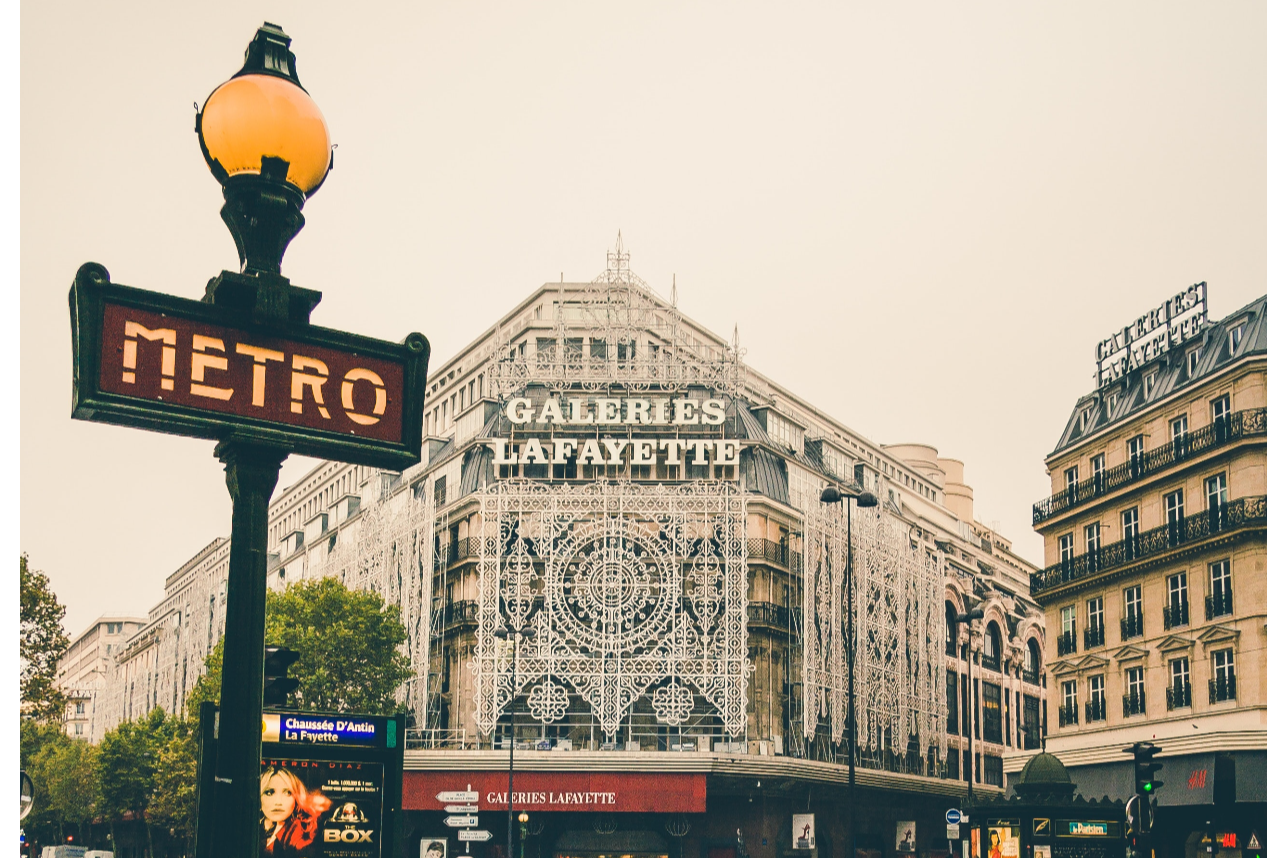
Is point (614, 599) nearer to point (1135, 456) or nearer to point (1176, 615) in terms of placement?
point (1135, 456)

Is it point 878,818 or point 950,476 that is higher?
point 950,476

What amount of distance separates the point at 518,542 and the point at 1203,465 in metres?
25.2

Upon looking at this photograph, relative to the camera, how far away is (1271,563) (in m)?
10.4

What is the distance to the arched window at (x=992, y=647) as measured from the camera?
8306 centimetres

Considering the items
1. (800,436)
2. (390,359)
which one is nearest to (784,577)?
(800,436)

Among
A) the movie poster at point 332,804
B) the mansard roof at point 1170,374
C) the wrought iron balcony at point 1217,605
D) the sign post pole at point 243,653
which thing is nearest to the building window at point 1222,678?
the wrought iron balcony at point 1217,605

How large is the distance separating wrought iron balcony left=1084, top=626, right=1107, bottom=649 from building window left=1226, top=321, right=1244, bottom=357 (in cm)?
1072

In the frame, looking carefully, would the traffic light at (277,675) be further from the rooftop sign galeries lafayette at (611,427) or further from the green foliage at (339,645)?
the rooftop sign galeries lafayette at (611,427)

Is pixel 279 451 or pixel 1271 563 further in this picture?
pixel 1271 563

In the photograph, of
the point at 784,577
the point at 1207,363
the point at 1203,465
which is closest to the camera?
the point at 1203,465

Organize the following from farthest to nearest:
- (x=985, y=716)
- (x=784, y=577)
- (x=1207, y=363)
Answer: (x=985, y=716), (x=784, y=577), (x=1207, y=363)

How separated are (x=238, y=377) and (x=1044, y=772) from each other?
43650 mm

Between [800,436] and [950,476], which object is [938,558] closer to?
[800,436]

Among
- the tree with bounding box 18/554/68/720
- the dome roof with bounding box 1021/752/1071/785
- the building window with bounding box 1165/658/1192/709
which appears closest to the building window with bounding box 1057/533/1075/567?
the building window with bounding box 1165/658/1192/709
